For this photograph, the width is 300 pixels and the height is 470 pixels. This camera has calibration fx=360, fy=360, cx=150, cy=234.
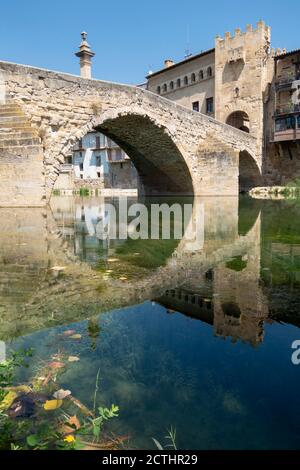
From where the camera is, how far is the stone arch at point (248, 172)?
25297 millimetres

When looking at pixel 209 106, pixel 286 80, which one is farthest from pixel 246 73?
pixel 209 106

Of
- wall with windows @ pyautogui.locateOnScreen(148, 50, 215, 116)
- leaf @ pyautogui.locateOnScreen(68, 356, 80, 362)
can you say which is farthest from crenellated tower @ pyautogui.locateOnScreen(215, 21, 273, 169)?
leaf @ pyautogui.locateOnScreen(68, 356, 80, 362)

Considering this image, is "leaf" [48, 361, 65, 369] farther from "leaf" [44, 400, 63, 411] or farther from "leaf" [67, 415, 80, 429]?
"leaf" [67, 415, 80, 429]

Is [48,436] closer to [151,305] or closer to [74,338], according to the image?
[74,338]

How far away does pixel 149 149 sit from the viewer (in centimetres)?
1786

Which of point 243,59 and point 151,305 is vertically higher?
point 243,59

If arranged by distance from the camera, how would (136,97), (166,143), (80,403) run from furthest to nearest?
(166,143) → (136,97) → (80,403)

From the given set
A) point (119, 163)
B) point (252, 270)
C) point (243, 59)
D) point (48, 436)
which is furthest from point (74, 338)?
point (119, 163)

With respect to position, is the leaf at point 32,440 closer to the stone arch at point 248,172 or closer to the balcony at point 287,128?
the stone arch at point 248,172

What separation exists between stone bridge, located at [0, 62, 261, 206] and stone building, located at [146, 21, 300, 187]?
8.39 metres

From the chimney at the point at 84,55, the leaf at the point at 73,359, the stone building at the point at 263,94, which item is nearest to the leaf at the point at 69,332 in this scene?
the leaf at the point at 73,359

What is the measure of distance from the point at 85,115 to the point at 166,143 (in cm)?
560

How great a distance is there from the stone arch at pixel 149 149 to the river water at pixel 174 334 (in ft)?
26.5
